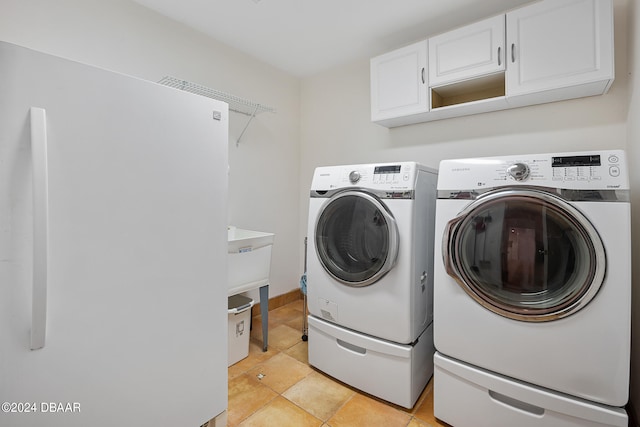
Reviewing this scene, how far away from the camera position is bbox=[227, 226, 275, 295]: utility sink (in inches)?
72.5

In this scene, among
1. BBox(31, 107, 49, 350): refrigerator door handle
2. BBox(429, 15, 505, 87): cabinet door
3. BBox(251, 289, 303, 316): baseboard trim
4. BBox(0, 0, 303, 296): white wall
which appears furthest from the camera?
BBox(251, 289, 303, 316): baseboard trim

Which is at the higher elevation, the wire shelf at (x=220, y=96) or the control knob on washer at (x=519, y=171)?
the wire shelf at (x=220, y=96)

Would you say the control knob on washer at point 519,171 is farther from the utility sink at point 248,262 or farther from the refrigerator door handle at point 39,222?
the refrigerator door handle at point 39,222

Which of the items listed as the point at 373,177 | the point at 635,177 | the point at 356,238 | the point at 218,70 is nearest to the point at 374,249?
the point at 356,238

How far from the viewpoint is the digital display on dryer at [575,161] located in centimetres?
112

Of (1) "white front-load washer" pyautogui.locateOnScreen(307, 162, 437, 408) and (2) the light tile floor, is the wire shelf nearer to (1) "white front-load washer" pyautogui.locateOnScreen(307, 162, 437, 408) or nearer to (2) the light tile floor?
(1) "white front-load washer" pyautogui.locateOnScreen(307, 162, 437, 408)

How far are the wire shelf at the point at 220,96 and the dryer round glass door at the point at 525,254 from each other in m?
1.75

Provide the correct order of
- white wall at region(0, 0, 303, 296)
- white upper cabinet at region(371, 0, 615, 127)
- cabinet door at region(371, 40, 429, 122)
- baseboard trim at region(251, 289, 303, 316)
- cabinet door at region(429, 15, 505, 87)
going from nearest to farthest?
white upper cabinet at region(371, 0, 615, 127) → white wall at region(0, 0, 303, 296) → cabinet door at region(429, 15, 505, 87) → cabinet door at region(371, 40, 429, 122) → baseboard trim at region(251, 289, 303, 316)

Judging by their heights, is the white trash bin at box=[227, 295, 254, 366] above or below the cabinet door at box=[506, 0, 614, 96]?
below

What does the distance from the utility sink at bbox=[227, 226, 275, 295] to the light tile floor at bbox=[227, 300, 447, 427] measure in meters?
0.52

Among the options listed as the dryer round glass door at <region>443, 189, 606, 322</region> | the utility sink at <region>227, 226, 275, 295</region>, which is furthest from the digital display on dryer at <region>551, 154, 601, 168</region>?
the utility sink at <region>227, 226, 275, 295</region>

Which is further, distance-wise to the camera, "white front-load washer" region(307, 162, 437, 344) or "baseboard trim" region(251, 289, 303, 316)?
"baseboard trim" region(251, 289, 303, 316)

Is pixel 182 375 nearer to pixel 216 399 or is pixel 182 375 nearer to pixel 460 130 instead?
pixel 216 399

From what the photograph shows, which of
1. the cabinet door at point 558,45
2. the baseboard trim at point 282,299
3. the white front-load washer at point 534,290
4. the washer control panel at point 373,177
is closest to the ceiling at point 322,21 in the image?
the cabinet door at point 558,45
